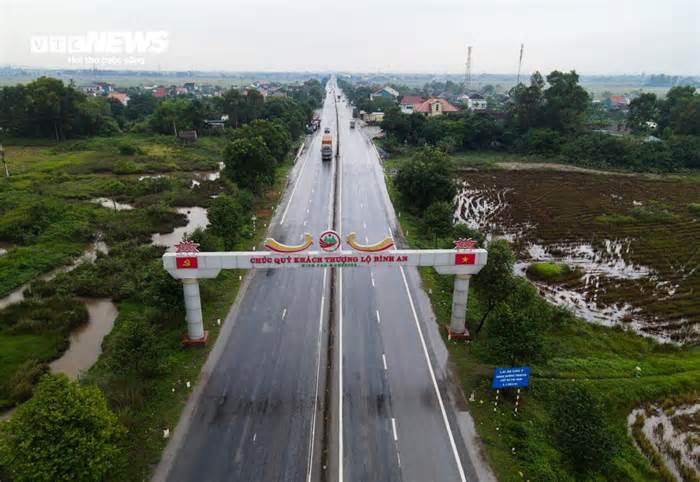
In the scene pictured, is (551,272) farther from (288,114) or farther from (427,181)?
(288,114)

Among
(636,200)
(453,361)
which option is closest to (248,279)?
(453,361)

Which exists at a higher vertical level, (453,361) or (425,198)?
(425,198)

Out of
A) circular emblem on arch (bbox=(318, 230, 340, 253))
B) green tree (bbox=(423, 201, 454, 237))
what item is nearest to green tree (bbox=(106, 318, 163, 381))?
circular emblem on arch (bbox=(318, 230, 340, 253))

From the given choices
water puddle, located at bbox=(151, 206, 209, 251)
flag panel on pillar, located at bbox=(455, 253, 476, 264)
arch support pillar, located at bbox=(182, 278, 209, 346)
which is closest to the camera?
flag panel on pillar, located at bbox=(455, 253, 476, 264)

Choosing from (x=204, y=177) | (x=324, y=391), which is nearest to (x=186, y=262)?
(x=324, y=391)

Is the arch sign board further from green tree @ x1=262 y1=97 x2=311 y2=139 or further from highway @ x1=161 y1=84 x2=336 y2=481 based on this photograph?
green tree @ x1=262 y1=97 x2=311 y2=139

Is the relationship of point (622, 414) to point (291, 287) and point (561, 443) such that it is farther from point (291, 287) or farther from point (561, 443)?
point (291, 287)
